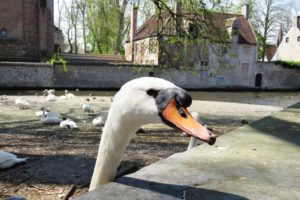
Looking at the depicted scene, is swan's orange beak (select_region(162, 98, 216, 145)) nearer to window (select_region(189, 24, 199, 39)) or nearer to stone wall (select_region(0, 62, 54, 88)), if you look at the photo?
window (select_region(189, 24, 199, 39))

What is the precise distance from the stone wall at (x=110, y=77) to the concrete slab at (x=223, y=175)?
20.0 m

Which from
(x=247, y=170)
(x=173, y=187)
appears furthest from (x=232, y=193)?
(x=247, y=170)

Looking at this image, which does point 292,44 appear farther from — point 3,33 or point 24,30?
point 3,33

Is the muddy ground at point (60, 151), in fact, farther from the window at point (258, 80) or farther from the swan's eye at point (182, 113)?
the window at point (258, 80)

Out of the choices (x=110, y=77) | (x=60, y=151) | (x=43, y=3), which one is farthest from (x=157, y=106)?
(x=43, y=3)

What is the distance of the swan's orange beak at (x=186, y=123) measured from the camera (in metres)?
1.65

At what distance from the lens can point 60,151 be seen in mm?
6395

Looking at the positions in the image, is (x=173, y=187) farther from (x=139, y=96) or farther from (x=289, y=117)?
(x=289, y=117)

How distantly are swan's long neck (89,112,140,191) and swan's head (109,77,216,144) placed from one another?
0.14ft

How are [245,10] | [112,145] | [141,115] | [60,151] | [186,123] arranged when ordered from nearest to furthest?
[186,123] < [141,115] < [112,145] < [60,151] < [245,10]

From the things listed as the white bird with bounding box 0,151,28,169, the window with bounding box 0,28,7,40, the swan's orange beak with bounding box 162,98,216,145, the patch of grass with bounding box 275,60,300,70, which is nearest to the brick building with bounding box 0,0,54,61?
the window with bounding box 0,28,7,40

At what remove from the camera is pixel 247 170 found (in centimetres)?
258

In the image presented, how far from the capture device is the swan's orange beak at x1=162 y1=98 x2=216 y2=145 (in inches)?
65.0

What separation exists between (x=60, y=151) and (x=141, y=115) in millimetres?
4708
